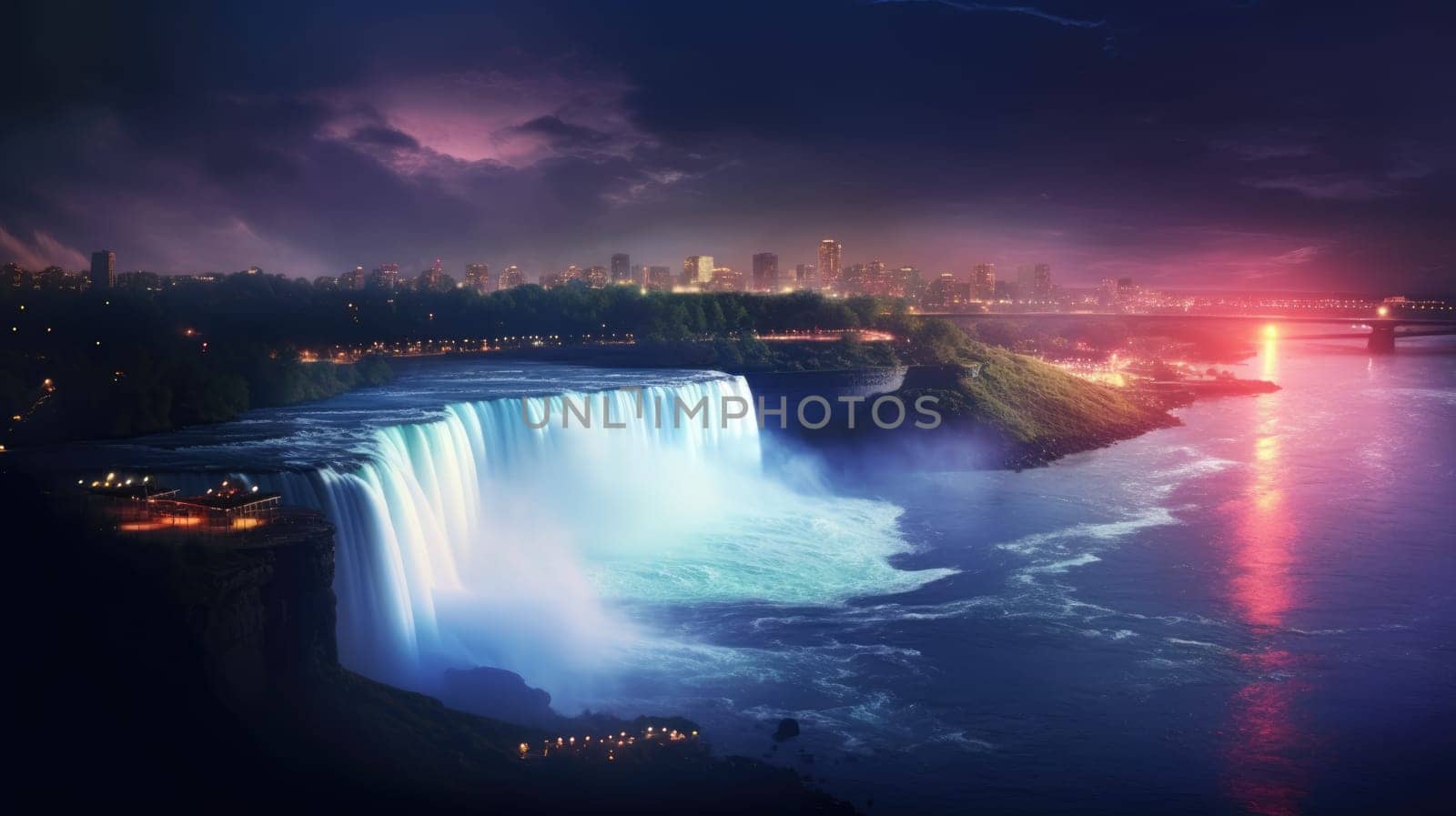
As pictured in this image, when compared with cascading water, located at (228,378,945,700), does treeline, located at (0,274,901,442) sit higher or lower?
higher

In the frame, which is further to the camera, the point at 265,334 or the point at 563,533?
the point at 265,334

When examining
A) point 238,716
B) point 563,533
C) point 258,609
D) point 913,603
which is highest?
point 258,609

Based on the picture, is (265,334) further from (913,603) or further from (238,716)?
(238,716)

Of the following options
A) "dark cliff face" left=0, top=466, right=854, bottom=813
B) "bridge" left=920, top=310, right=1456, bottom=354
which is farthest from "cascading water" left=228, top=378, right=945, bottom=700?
"bridge" left=920, top=310, right=1456, bottom=354

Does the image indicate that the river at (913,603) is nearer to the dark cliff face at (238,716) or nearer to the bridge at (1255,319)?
the dark cliff face at (238,716)

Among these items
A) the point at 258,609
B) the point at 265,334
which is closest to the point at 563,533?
the point at 258,609

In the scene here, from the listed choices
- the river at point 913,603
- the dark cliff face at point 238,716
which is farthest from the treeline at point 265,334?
the dark cliff face at point 238,716

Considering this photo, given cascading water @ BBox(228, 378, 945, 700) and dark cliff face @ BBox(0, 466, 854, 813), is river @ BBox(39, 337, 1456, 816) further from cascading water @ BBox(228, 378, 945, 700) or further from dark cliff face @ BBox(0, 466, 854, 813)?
dark cliff face @ BBox(0, 466, 854, 813)

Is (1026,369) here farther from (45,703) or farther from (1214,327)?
(1214,327)

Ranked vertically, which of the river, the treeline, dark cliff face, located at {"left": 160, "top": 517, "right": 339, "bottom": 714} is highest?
the treeline

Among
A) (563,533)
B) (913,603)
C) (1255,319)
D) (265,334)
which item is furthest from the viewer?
(1255,319)

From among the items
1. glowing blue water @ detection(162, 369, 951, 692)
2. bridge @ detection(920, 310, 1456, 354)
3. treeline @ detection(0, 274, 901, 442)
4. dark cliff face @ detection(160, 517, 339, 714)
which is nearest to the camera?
dark cliff face @ detection(160, 517, 339, 714)
